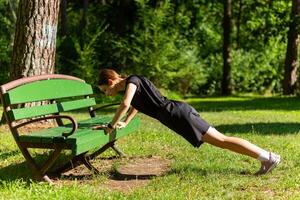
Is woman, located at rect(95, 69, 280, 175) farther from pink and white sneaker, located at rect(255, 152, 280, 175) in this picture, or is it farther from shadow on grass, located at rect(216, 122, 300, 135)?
shadow on grass, located at rect(216, 122, 300, 135)

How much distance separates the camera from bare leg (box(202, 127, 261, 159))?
713 cm

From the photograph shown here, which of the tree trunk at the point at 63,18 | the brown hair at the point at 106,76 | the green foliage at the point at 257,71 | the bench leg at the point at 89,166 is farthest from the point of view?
the green foliage at the point at 257,71

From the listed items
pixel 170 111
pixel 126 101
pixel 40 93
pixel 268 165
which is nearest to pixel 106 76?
pixel 126 101

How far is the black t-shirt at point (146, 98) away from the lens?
23.0ft

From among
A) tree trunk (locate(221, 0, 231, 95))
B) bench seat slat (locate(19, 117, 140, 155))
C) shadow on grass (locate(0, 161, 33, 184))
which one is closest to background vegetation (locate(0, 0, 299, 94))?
tree trunk (locate(221, 0, 231, 95))

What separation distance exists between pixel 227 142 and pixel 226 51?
839 inches

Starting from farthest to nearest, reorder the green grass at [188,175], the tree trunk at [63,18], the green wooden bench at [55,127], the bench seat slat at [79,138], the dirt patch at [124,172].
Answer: the tree trunk at [63,18] < the dirt patch at [124,172] < the green wooden bench at [55,127] < the bench seat slat at [79,138] < the green grass at [188,175]

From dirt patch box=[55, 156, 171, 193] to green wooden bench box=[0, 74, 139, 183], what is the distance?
0.14m

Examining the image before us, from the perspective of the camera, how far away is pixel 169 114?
23.0 feet

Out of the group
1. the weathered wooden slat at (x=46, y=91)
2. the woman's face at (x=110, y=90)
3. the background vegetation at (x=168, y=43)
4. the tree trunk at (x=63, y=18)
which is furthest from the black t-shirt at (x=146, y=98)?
the tree trunk at (x=63, y=18)

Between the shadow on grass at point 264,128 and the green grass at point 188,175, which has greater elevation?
the green grass at point 188,175

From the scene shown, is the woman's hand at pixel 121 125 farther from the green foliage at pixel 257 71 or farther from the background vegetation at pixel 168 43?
the green foliage at pixel 257 71

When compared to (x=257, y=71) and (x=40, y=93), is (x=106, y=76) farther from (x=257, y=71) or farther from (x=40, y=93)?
(x=257, y=71)

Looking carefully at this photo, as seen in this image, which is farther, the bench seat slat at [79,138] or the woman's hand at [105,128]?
the woman's hand at [105,128]
